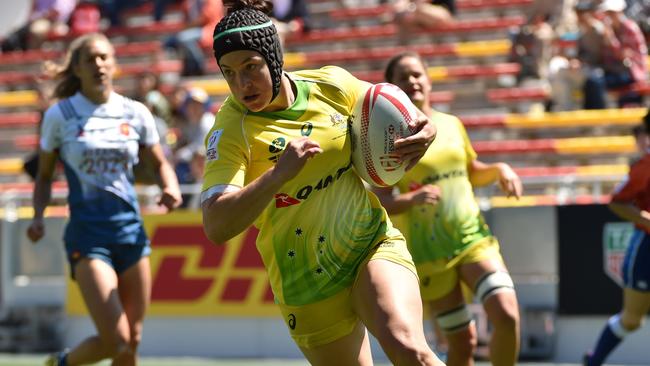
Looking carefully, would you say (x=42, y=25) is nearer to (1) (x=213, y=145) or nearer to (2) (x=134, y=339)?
(2) (x=134, y=339)

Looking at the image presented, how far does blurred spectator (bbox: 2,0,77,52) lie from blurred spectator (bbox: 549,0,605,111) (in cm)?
939

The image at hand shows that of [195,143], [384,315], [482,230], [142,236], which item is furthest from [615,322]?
[195,143]

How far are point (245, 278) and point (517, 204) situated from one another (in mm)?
2714

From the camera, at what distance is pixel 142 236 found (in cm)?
771

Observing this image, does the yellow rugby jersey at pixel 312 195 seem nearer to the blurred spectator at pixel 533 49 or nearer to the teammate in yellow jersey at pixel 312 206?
the teammate in yellow jersey at pixel 312 206

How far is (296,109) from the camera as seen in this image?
17.1 feet

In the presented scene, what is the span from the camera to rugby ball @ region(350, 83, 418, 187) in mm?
5219

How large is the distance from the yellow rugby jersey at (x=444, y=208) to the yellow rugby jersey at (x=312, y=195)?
229cm

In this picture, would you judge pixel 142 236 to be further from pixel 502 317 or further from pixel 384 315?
pixel 384 315

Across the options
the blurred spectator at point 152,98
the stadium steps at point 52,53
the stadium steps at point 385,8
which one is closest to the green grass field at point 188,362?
the blurred spectator at point 152,98

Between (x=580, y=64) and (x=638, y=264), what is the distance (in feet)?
17.8

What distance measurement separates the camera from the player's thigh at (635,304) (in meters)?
8.91

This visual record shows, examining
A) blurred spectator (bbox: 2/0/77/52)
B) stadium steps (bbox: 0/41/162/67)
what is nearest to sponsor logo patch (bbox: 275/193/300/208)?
stadium steps (bbox: 0/41/162/67)

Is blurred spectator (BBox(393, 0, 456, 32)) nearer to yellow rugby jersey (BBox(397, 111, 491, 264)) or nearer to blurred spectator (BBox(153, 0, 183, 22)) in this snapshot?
blurred spectator (BBox(153, 0, 183, 22))
